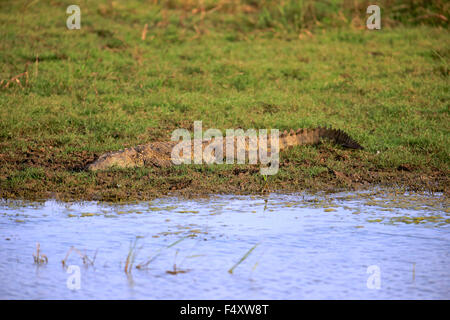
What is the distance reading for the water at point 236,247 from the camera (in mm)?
3621

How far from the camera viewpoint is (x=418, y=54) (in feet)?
32.8

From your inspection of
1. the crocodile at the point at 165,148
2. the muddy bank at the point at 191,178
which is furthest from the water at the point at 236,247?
the crocodile at the point at 165,148

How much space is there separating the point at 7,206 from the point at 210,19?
7.19 meters

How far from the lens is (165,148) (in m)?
6.53

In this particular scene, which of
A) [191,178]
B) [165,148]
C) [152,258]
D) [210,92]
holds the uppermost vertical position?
[210,92]

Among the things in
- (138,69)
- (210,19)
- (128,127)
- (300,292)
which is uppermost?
(210,19)

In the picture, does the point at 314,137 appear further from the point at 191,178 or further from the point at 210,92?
the point at 210,92

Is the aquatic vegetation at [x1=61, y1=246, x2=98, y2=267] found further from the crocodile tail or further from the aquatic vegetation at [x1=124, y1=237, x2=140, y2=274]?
the crocodile tail

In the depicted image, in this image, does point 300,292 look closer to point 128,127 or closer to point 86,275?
point 86,275

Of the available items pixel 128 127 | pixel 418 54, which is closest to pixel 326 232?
pixel 128 127

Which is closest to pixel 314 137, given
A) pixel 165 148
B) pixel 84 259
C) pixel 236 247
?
pixel 165 148

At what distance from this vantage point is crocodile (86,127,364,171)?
6148mm

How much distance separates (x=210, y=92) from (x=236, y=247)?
4665mm

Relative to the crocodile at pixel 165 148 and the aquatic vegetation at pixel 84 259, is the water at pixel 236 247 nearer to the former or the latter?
the aquatic vegetation at pixel 84 259
